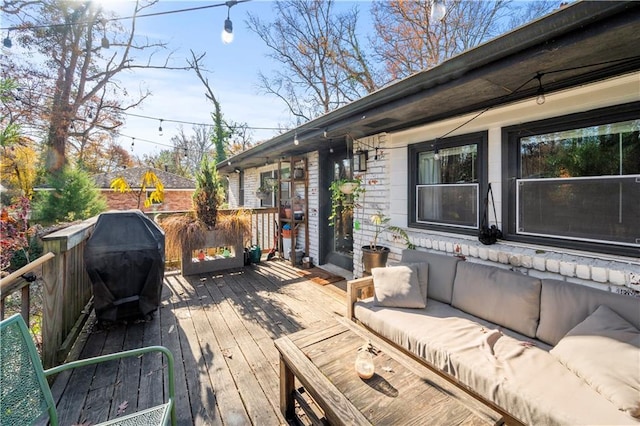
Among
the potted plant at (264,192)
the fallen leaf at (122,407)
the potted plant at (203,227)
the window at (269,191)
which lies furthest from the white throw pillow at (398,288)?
the potted plant at (264,192)

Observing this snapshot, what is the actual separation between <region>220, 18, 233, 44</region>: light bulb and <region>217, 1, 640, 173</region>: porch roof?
1646 millimetres

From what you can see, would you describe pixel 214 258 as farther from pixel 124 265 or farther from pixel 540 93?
pixel 540 93

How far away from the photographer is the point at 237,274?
207 inches

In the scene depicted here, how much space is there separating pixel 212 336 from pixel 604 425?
3.01m

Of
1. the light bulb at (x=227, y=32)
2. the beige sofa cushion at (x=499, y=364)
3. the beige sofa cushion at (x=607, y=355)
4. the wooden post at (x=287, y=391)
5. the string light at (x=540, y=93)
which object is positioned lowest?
the wooden post at (x=287, y=391)

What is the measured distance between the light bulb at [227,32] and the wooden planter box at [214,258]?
3043 mm

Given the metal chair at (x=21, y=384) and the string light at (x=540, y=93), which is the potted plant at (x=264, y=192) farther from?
the metal chair at (x=21, y=384)

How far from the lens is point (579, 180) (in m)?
2.48

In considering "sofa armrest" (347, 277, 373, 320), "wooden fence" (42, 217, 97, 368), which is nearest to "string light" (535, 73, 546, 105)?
"sofa armrest" (347, 277, 373, 320)

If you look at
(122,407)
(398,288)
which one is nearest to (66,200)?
(122,407)

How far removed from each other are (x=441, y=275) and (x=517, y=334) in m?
0.80

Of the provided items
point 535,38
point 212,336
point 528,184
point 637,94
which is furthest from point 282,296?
point 637,94

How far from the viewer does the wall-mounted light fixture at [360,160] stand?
448 cm

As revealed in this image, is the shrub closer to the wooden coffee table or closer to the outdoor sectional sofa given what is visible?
the wooden coffee table
